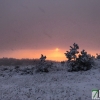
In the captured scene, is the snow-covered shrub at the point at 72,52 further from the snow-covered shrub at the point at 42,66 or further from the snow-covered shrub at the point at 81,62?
the snow-covered shrub at the point at 42,66

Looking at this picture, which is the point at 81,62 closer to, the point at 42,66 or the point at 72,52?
the point at 72,52

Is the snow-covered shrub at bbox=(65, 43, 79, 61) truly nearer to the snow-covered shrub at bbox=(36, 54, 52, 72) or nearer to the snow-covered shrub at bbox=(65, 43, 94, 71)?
the snow-covered shrub at bbox=(65, 43, 94, 71)

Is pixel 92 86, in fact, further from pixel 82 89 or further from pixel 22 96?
pixel 22 96

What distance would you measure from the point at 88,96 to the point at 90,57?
28.6 metres

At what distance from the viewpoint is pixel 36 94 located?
94.4ft

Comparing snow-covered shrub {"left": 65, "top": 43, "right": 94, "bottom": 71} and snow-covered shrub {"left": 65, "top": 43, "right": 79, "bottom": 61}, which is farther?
snow-covered shrub {"left": 65, "top": 43, "right": 79, "bottom": 61}

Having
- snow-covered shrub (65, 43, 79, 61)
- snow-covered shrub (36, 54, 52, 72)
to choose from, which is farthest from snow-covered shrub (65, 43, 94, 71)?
snow-covered shrub (36, 54, 52, 72)

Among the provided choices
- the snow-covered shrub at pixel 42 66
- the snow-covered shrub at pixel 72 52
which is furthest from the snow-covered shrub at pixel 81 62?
the snow-covered shrub at pixel 42 66

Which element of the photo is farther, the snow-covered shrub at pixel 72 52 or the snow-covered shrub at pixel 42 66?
the snow-covered shrub at pixel 72 52

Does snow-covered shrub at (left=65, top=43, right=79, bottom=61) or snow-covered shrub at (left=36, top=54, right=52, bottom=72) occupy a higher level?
snow-covered shrub at (left=65, top=43, right=79, bottom=61)

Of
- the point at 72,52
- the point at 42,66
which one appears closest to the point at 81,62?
the point at 72,52

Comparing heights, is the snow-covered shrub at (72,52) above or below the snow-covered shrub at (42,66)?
above

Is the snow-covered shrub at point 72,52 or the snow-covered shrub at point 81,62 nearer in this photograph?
the snow-covered shrub at point 81,62

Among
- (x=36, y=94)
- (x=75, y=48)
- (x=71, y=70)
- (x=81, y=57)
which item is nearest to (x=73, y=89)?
(x=36, y=94)
